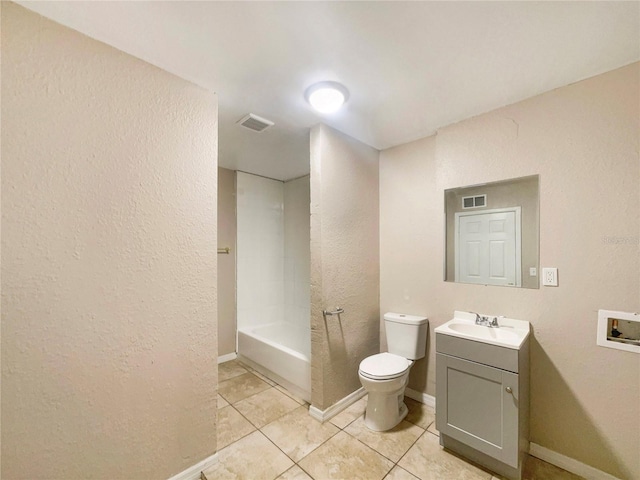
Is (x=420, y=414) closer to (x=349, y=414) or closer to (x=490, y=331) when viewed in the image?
(x=349, y=414)

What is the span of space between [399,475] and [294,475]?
0.61 meters

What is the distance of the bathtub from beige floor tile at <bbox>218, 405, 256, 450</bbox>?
20.0 inches

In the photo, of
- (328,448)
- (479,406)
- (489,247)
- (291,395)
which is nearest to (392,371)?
(479,406)

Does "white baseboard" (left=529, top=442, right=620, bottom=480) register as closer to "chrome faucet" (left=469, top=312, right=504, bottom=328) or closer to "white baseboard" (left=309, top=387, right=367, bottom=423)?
"chrome faucet" (left=469, top=312, right=504, bottom=328)

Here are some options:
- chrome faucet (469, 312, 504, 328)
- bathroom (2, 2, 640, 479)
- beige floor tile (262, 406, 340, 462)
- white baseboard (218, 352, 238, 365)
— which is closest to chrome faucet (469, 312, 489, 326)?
chrome faucet (469, 312, 504, 328)

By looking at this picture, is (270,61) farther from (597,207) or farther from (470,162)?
(597,207)

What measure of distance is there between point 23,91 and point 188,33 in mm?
709

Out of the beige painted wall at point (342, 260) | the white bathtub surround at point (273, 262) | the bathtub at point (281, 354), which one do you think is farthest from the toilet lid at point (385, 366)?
the white bathtub surround at point (273, 262)

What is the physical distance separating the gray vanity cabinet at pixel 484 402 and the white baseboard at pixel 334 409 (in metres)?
0.73

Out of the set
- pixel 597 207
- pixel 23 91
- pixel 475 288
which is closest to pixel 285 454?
pixel 475 288

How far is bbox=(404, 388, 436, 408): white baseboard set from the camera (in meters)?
2.22

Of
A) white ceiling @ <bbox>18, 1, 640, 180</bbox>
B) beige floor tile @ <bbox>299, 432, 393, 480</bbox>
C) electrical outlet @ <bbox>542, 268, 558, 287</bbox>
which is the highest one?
white ceiling @ <bbox>18, 1, 640, 180</bbox>

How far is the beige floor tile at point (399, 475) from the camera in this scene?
1494 mm

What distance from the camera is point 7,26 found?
1.04 m
